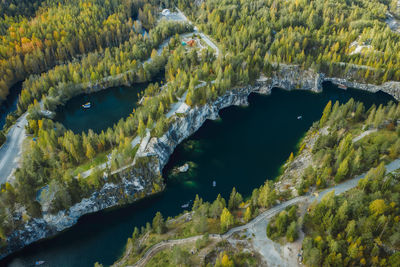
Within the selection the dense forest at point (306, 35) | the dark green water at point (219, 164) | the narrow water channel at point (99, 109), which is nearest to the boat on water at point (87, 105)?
the narrow water channel at point (99, 109)

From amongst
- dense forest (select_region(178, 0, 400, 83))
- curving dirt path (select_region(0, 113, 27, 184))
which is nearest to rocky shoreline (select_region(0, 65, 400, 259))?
dense forest (select_region(178, 0, 400, 83))

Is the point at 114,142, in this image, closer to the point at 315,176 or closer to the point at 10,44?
the point at 315,176

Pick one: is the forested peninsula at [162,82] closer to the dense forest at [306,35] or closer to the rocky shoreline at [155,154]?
the rocky shoreline at [155,154]

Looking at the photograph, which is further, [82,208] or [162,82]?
[162,82]

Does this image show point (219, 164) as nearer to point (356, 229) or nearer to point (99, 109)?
point (356, 229)

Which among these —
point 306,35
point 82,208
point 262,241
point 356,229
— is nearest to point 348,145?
point 356,229

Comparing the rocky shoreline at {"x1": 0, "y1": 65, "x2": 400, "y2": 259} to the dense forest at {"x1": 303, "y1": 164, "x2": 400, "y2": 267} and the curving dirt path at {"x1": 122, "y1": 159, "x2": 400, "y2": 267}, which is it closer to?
the curving dirt path at {"x1": 122, "y1": 159, "x2": 400, "y2": 267}

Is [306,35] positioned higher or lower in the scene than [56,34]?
lower
